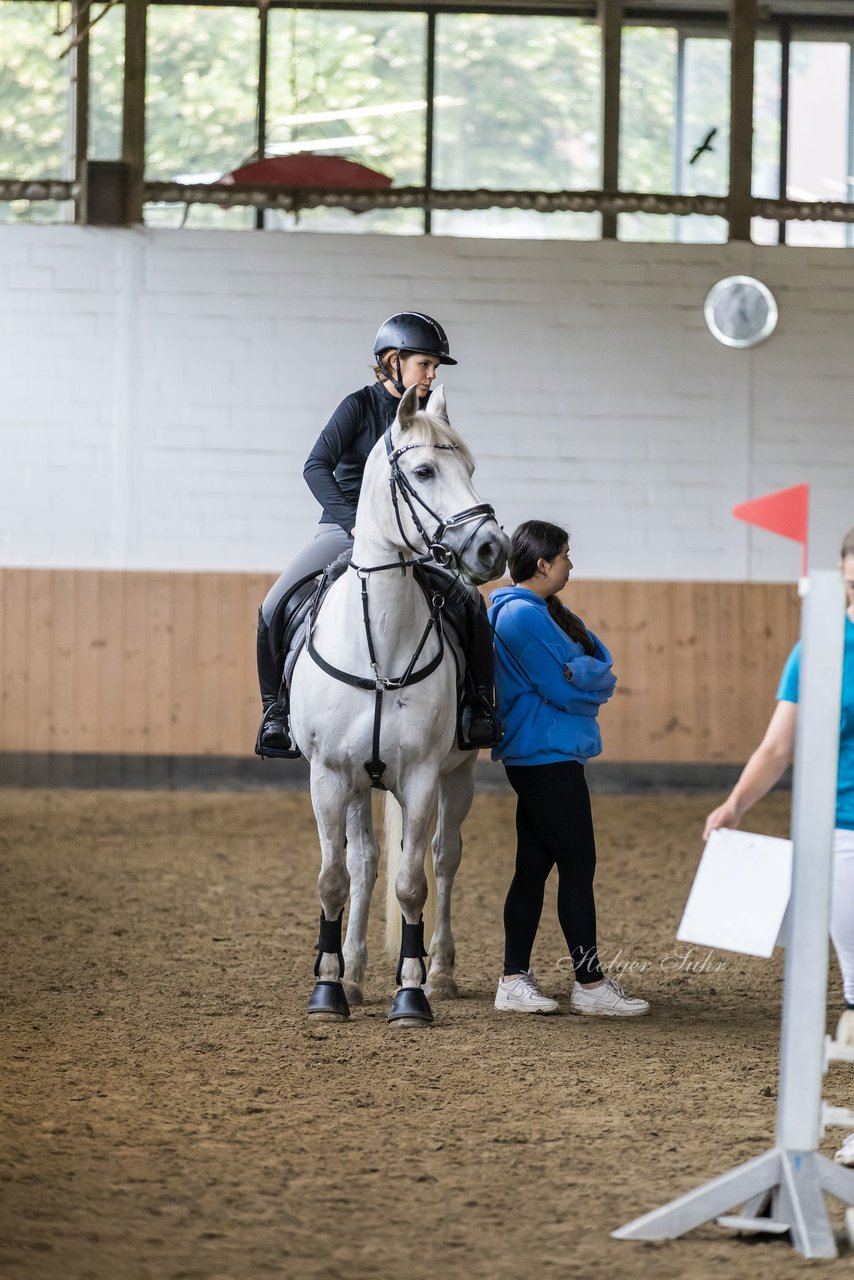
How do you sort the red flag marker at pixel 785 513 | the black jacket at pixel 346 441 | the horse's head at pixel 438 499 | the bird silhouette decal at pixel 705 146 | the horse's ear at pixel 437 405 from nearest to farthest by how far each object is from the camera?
the red flag marker at pixel 785 513
the horse's head at pixel 438 499
the horse's ear at pixel 437 405
the black jacket at pixel 346 441
the bird silhouette decal at pixel 705 146

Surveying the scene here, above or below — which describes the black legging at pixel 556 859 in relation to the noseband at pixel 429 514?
below

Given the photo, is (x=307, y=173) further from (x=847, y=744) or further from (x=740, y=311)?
(x=847, y=744)

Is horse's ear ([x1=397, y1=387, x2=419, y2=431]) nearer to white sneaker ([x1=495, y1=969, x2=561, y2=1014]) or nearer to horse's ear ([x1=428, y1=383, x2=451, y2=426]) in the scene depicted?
horse's ear ([x1=428, y1=383, x2=451, y2=426])

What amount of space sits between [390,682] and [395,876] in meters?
0.88

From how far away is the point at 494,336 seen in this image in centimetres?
1025

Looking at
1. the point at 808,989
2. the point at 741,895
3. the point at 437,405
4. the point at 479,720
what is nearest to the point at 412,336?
the point at 437,405

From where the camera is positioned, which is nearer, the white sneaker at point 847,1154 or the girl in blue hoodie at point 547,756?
the white sneaker at point 847,1154

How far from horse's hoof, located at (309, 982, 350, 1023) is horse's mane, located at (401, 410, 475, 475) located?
164 cm

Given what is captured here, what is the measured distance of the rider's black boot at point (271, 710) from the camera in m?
4.79

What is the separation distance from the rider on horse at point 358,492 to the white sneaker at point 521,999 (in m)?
0.76

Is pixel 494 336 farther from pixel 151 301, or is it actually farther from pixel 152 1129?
pixel 152 1129

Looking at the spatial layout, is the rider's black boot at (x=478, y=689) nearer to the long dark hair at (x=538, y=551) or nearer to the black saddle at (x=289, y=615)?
the long dark hair at (x=538, y=551)

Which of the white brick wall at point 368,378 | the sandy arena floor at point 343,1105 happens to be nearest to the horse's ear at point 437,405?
the sandy arena floor at point 343,1105

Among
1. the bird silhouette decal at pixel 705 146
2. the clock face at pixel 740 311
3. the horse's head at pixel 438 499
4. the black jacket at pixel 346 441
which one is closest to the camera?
the horse's head at pixel 438 499
